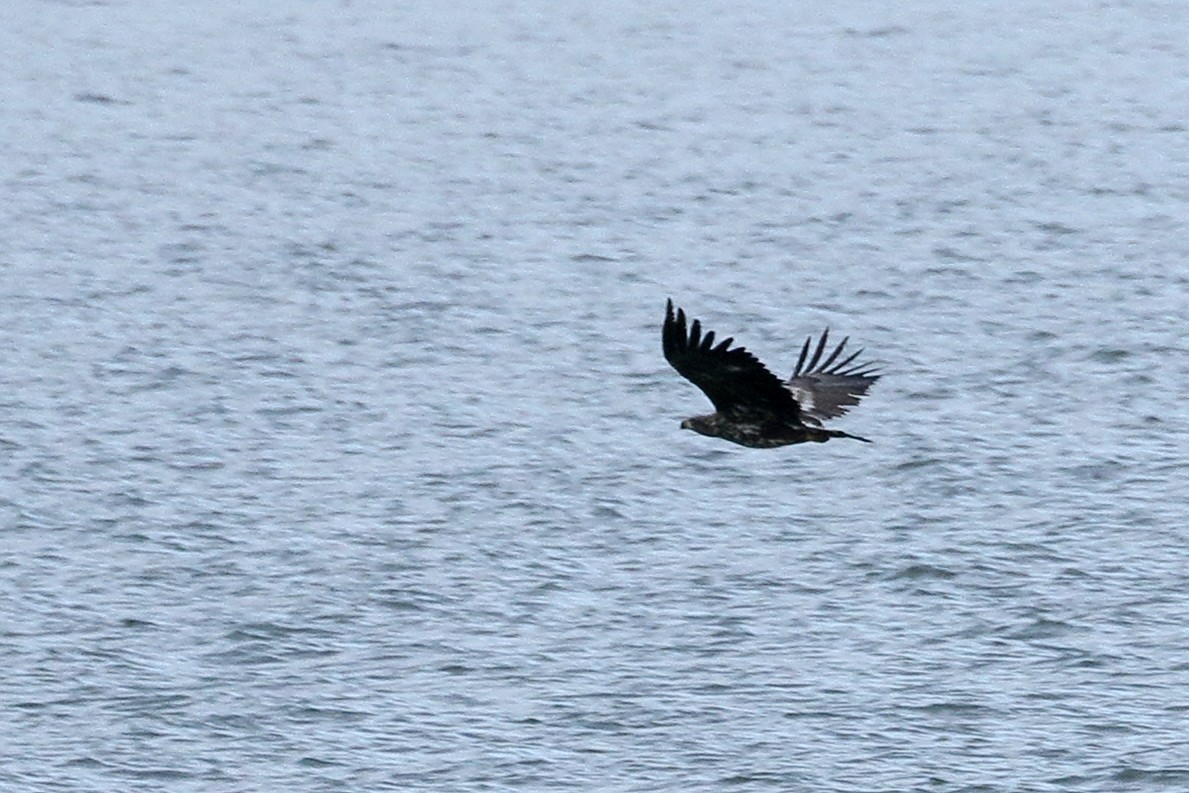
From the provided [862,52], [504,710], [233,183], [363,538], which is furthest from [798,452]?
[862,52]

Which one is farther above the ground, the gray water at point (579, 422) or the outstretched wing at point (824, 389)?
the outstretched wing at point (824, 389)

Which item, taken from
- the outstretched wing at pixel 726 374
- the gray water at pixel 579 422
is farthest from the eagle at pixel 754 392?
the gray water at pixel 579 422

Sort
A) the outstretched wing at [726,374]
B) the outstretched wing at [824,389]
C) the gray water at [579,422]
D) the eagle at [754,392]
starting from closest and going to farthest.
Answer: the outstretched wing at [726,374] → the eagle at [754,392] → the outstretched wing at [824,389] → the gray water at [579,422]

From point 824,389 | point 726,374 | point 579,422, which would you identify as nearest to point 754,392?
point 726,374

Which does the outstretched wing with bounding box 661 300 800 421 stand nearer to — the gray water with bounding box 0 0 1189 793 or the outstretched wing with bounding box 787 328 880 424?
the outstretched wing with bounding box 787 328 880 424

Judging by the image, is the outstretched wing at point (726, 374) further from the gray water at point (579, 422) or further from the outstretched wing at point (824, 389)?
the gray water at point (579, 422)

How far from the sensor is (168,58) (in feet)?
144

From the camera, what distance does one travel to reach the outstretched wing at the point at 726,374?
13.7 meters

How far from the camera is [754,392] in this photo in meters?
14.7

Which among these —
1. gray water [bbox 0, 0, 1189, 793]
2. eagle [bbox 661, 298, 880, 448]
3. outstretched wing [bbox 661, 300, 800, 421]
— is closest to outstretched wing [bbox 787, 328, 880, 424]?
eagle [bbox 661, 298, 880, 448]

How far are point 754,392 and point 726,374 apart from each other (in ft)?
1.22

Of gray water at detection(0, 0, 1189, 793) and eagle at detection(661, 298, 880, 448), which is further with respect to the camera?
gray water at detection(0, 0, 1189, 793)

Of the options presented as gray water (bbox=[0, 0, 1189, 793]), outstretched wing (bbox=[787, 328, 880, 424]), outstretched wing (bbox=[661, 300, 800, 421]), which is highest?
outstretched wing (bbox=[661, 300, 800, 421])

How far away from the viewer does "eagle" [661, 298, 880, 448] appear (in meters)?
13.9
